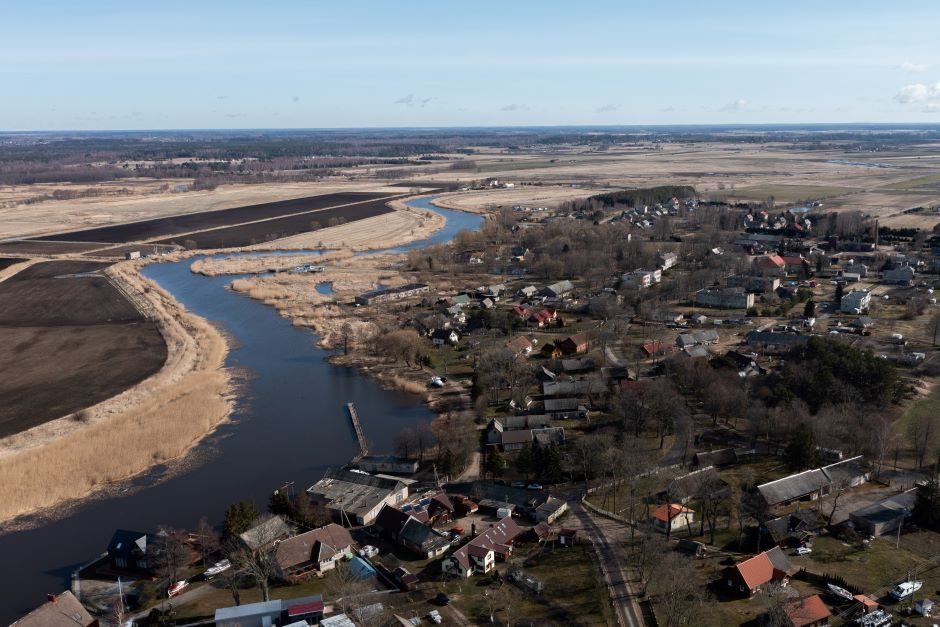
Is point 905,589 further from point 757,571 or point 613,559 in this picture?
point 613,559

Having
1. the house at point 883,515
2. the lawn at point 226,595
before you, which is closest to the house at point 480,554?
the lawn at point 226,595

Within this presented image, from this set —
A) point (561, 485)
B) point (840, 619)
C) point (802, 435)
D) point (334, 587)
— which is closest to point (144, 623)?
point (334, 587)

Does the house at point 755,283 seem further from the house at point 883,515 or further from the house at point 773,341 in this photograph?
the house at point 883,515

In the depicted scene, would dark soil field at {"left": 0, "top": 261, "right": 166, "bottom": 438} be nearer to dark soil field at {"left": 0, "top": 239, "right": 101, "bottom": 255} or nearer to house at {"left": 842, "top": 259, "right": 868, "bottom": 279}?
dark soil field at {"left": 0, "top": 239, "right": 101, "bottom": 255}

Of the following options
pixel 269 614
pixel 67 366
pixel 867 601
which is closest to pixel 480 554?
pixel 269 614

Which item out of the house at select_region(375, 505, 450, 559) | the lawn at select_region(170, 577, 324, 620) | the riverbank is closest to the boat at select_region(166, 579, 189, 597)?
the lawn at select_region(170, 577, 324, 620)

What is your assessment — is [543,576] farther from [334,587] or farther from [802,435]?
[802,435]
